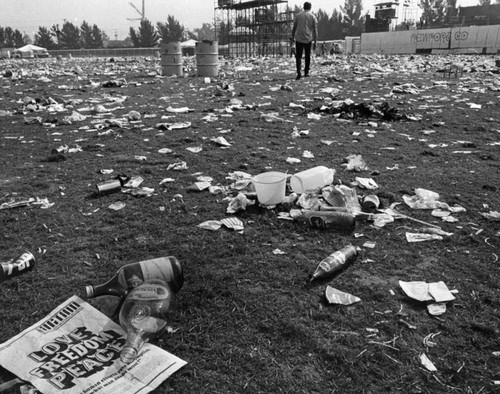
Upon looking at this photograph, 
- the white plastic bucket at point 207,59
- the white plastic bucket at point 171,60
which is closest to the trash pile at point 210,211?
the white plastic bucket at point 207,59

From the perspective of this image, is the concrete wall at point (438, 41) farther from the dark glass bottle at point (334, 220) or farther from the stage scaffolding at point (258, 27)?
the dark glass bottle at point (334, 220)

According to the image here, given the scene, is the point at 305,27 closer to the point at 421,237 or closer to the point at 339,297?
the point at 421,237

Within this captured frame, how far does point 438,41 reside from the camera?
2509 cm

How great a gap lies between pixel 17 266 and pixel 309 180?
1.83 m

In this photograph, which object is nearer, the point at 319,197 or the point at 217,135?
the point at 319,197

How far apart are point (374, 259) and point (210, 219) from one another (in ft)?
3.29

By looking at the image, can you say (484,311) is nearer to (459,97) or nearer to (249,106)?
(249,106)

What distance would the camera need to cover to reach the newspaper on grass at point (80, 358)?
135 centimetres

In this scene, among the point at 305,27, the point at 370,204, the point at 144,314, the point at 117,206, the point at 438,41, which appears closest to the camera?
the point at 144,314

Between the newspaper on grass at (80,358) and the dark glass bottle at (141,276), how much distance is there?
13 cm

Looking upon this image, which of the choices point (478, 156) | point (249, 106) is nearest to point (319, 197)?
point (478, 156)

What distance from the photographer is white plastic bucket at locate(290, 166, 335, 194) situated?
9.16ft

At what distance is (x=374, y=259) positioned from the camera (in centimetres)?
204

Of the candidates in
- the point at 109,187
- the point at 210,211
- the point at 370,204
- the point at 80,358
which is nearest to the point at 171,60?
the point at 109,187
